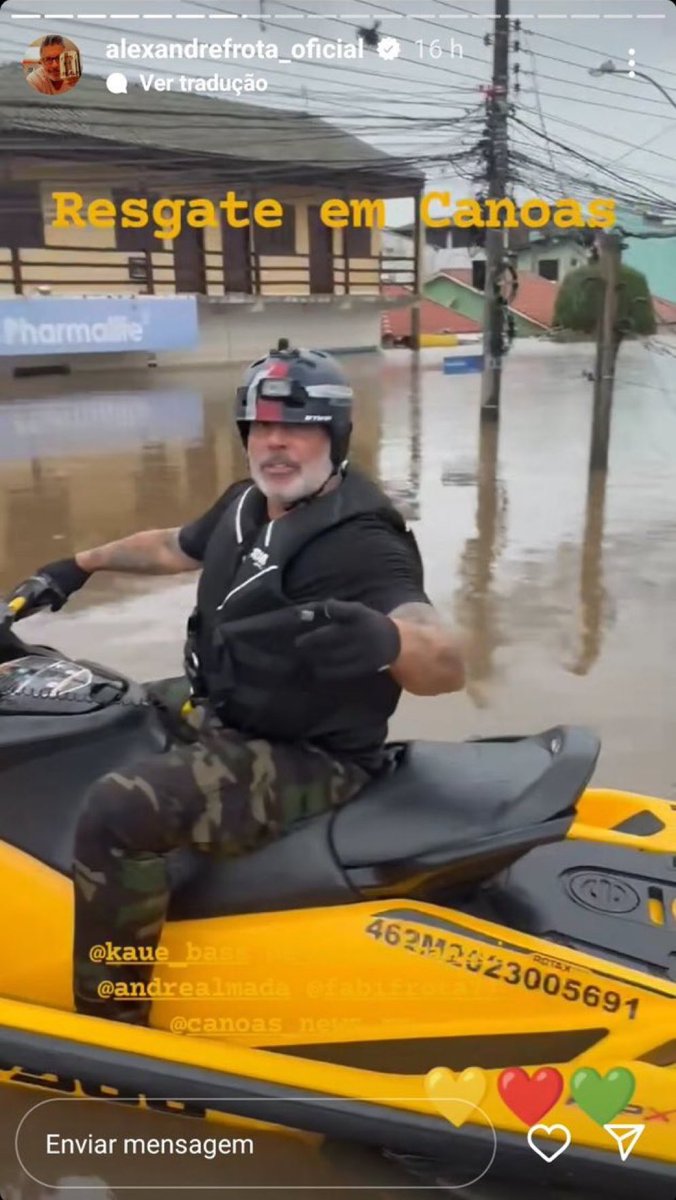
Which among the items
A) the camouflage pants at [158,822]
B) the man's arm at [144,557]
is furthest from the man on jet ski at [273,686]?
the man's arm at [144,557]

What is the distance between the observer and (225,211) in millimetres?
21562

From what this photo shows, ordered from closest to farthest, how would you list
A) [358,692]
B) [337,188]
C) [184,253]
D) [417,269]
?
1. [358,692]
2. [184,253]
3. [337,188]
4. [417,269]

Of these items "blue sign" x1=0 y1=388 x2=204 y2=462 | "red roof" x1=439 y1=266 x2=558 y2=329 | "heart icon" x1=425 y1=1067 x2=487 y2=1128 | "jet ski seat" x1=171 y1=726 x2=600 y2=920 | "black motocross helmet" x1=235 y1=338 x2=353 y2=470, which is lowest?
"heart icon" x1=425 y1=1067 x2=487 y2=1128

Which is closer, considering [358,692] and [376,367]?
[358,692]

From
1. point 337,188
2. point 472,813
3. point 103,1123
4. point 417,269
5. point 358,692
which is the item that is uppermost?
point 337,188

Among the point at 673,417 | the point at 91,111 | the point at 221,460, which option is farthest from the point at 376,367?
the point at 221,460

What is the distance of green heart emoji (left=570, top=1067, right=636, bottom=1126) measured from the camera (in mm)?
1840

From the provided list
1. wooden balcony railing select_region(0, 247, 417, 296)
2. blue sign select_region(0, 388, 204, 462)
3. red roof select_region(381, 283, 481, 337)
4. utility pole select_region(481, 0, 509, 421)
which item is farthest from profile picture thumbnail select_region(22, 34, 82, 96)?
Answer: red roof select_region(381, 283, 481, 337)

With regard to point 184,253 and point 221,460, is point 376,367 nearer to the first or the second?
point 184,253

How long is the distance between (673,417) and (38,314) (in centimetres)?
960

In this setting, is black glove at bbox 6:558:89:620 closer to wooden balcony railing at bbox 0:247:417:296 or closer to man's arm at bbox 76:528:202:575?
man's arm at bbox 76:528:202:575

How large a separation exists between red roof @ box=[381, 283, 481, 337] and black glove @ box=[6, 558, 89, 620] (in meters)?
28.1

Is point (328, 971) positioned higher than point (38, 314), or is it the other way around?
point (38, 314)

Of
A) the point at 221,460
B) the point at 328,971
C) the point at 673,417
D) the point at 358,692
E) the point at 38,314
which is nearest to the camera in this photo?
the point at 328,971
